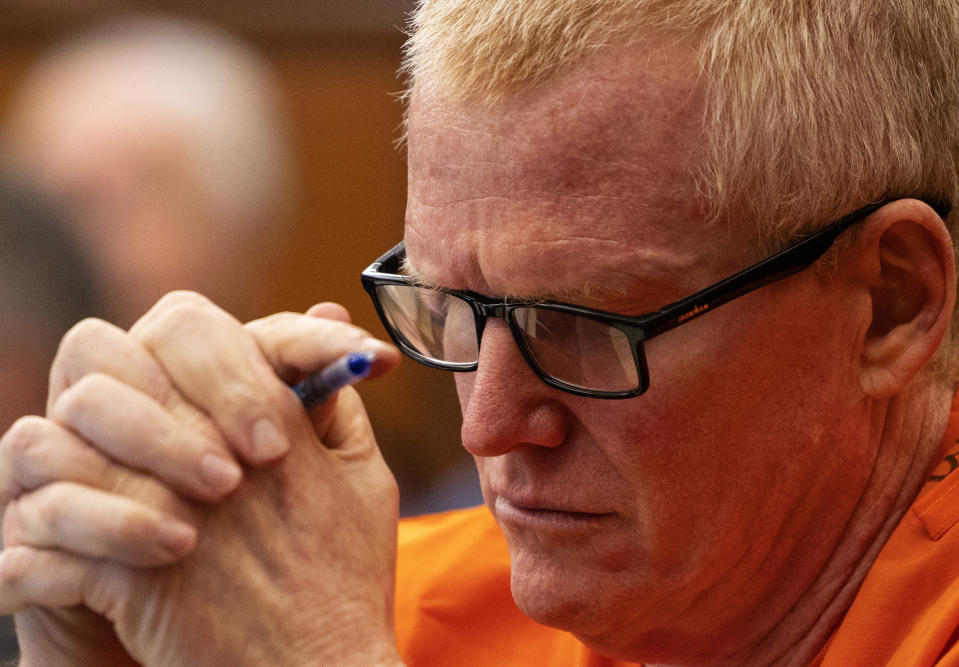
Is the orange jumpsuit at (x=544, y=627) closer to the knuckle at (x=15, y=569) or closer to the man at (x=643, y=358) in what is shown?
the man at (x=643, y=358)

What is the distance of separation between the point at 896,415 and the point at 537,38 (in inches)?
25.6

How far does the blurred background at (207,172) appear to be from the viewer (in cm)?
262

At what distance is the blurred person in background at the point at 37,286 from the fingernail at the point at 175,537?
5.38 ft

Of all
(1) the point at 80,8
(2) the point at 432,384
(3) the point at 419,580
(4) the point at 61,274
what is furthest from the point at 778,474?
(1) the point at 80,8

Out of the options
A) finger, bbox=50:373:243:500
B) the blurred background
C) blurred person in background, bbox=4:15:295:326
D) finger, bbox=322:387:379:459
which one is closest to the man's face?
finger, bbox=322:387:379:459

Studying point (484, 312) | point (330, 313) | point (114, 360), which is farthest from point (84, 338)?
point (484, 312)

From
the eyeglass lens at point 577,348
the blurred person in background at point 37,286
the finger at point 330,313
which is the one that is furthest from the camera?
the blurred person in background at point 37,286

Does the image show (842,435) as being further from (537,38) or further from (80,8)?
(80,8)

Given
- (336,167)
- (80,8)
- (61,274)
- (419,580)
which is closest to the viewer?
(419,580)

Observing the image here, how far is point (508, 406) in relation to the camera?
1325 millimetres

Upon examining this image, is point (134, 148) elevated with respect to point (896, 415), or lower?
elevated

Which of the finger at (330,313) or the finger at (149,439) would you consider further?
the finger at (330,313)

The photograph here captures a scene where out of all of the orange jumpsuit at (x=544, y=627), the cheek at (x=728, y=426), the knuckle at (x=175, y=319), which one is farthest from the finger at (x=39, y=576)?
A: the orange jumpsuit at (x=544, y=627)

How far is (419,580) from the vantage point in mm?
1938
